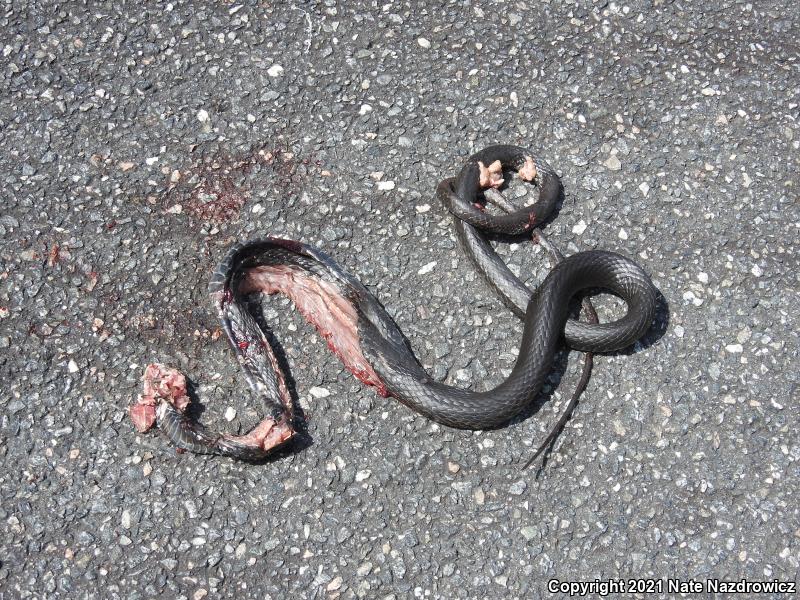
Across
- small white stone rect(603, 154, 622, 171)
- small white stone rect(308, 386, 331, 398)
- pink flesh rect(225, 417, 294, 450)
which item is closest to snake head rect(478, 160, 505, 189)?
small white stone rect(603, 154, 622, 171)

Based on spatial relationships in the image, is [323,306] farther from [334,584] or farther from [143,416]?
[334,584]

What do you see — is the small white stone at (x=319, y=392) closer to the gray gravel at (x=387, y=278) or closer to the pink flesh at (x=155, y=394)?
the gray gravel at (x=387, y=278)

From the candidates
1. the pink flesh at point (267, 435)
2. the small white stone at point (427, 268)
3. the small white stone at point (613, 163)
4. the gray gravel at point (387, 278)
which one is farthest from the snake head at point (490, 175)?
the pink flesh at point (267, 435)

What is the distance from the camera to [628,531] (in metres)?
4.21

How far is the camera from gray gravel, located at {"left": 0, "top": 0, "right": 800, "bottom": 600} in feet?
13.5

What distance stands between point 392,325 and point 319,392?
1.79 ft

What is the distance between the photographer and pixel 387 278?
493 cm

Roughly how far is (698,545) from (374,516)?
5.40 ft


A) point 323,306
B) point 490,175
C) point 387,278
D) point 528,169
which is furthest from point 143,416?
point 528,169

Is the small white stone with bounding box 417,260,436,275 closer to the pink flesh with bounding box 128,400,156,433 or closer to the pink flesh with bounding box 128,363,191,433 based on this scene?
the pink flesh with bounding box 128,363,191,433

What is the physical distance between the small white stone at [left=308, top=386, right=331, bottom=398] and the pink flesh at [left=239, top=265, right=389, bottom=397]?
0.60ft

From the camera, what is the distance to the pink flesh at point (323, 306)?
4.55 metres

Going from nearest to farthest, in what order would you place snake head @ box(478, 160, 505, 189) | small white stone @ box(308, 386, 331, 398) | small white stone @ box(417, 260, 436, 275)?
small white stone @ box(308, 386, 331, 398), small white stone @ box(417, 260, 436, 275), snake head @ box(478, 160, 505, 189)

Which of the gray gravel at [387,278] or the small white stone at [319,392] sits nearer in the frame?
the gray gravel at [387,278]
